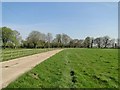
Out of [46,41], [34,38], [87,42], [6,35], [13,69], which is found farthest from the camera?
[87,42]

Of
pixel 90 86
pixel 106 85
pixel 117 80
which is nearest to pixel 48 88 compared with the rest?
pixel 90 86

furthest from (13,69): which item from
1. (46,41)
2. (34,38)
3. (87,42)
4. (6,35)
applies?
(87,42)

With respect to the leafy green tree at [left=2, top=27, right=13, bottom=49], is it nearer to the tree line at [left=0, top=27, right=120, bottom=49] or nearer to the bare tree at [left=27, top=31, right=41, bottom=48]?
the tree line at [left=0, top=27, right=120, bottom=49]

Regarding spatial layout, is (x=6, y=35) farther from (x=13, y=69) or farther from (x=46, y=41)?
(x=13, y=69)

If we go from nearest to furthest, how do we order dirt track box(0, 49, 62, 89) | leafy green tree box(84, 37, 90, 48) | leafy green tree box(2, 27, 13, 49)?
dirt track box(0, 49, 62, 89) < leafy green tree box(2, 27, 13, 49) < leafy green tree box(84, 37, 90, 48)

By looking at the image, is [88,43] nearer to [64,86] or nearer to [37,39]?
[37,39]

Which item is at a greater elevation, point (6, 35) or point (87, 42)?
point (6, 35)

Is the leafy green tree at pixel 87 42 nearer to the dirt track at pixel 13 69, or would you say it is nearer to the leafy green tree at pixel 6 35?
the leafy green tree at pixel 6 35

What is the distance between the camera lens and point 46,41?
142 meters

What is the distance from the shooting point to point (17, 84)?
10211 millimetres

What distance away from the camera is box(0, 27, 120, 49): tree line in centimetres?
10298

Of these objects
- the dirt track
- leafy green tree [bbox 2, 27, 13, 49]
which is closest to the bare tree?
leafy green tree [bbox 2, 27, 13, 49]

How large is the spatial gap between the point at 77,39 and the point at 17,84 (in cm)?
16035

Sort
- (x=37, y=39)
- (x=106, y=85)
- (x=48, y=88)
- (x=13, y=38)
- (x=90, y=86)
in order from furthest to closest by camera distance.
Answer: (x=37, y=39)
(x=13, y=38)
(x=106, y=85)
(x=90, y=86)
(x=48, y=88)
